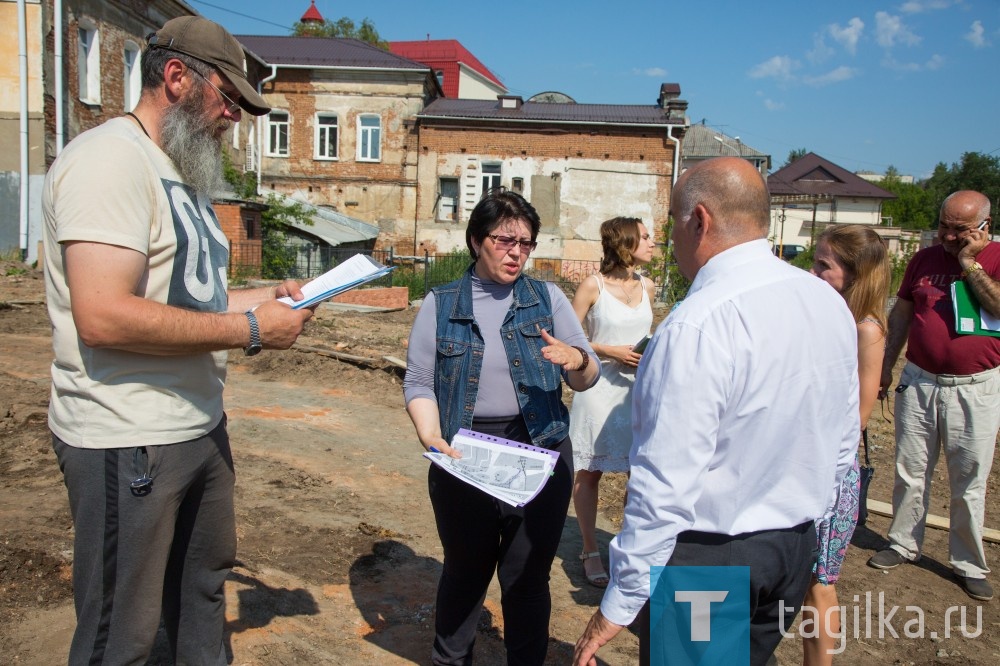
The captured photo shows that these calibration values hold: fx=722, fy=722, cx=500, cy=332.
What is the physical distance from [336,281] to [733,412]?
131 centimetres

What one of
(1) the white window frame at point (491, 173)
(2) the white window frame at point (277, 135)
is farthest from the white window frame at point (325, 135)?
(1) the white window frame at point (491, 173)

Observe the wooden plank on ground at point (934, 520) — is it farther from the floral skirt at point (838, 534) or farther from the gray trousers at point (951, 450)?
the floral skirt at point (838, 534)

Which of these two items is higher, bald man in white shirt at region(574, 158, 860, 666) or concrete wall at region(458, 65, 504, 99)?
concrete wall at region(458, 65, 504, 99)

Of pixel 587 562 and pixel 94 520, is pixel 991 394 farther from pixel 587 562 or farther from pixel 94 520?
pixel 94 520

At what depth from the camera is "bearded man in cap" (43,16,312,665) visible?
1.87m

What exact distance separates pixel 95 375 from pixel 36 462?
385 centimetres

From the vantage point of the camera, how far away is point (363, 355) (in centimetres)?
970

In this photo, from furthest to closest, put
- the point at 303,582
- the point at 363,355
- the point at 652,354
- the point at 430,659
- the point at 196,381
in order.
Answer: the point at 363,355 → the point at 303,582 → the point at 430,659 → the point at 196,381 → the point at 652,354

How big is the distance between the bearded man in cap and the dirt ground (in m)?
1.02

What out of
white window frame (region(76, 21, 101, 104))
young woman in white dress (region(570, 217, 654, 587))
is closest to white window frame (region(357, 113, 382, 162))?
white window frame (region(76, 21, 101, 104))

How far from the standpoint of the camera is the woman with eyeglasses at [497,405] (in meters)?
2.75

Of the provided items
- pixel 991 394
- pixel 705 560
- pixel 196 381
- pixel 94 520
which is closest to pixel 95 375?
pixel 196 381

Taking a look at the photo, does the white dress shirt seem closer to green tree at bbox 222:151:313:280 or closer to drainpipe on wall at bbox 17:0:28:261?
drainpipe on wall at bbox 17:0:28:261

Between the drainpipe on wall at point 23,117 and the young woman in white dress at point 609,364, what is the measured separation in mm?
15249
